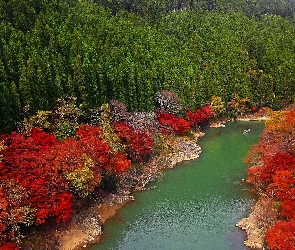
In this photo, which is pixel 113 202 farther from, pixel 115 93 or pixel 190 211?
pixel 115 93

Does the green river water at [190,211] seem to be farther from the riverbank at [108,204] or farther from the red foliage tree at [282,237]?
the red foliage tree at [282,237]

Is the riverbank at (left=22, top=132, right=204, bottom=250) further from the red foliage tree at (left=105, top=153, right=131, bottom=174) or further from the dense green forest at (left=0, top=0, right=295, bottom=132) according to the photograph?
the dense green forest at (left=0, top=0, right=295, bottom=132)

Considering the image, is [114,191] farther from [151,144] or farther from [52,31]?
[52,31]

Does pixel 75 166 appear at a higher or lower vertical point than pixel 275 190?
lower

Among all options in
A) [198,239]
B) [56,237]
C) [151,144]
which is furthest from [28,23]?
[198,239]

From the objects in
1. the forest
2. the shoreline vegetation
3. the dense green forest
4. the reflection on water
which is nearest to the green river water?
the reflection on water

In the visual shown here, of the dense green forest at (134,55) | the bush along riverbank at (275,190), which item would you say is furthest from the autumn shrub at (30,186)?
the bush along riverbank at (275,190)

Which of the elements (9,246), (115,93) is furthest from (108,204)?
(115,93)
